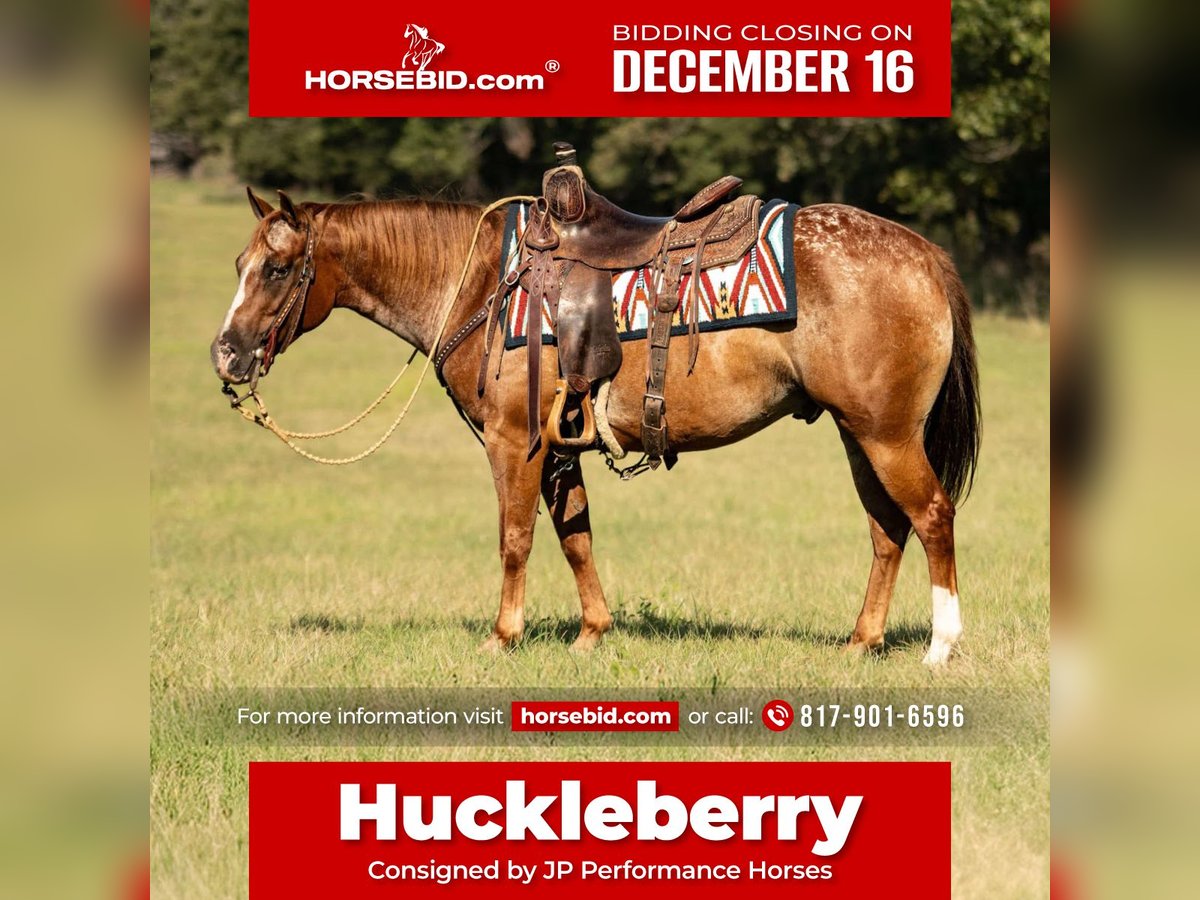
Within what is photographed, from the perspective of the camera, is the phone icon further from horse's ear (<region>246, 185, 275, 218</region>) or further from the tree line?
the tree line

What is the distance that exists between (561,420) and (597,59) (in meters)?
2.17

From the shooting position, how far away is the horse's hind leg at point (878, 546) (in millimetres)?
7297

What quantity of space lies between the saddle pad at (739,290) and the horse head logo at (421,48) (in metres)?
1.62

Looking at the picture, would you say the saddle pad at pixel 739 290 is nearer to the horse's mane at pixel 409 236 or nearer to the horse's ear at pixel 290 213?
the horse's mane at pixel 409 236

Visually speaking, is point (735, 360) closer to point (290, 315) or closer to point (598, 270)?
point (598, 270)

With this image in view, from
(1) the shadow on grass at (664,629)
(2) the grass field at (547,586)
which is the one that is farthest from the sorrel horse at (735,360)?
(2) the grass field at (547,586)

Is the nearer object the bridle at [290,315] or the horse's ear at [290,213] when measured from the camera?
the horse's ear at [290,213]

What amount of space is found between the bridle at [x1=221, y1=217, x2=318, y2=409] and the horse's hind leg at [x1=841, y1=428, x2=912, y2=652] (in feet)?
10.4

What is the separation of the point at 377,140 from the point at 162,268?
6835mm

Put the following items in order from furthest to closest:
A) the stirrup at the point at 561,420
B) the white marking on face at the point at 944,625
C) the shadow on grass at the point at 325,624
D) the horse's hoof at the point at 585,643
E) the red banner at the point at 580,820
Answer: the shadow on grass at the point at 325,624, the horse's hoof at the point at 585,643, the stirrup at the point at 561,420, the white marking on face at the point at 944,625, the red banner at the point at 580,820

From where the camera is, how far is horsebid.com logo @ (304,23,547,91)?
5883 millimetres

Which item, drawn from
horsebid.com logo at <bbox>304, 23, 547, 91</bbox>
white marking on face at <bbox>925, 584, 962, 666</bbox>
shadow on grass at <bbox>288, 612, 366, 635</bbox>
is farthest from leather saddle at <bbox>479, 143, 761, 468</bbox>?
shadow on grass at <bbox>288, 612, 366, 635</bbox>

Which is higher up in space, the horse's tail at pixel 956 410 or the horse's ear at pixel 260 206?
the horse's ear at pixel 260 206
